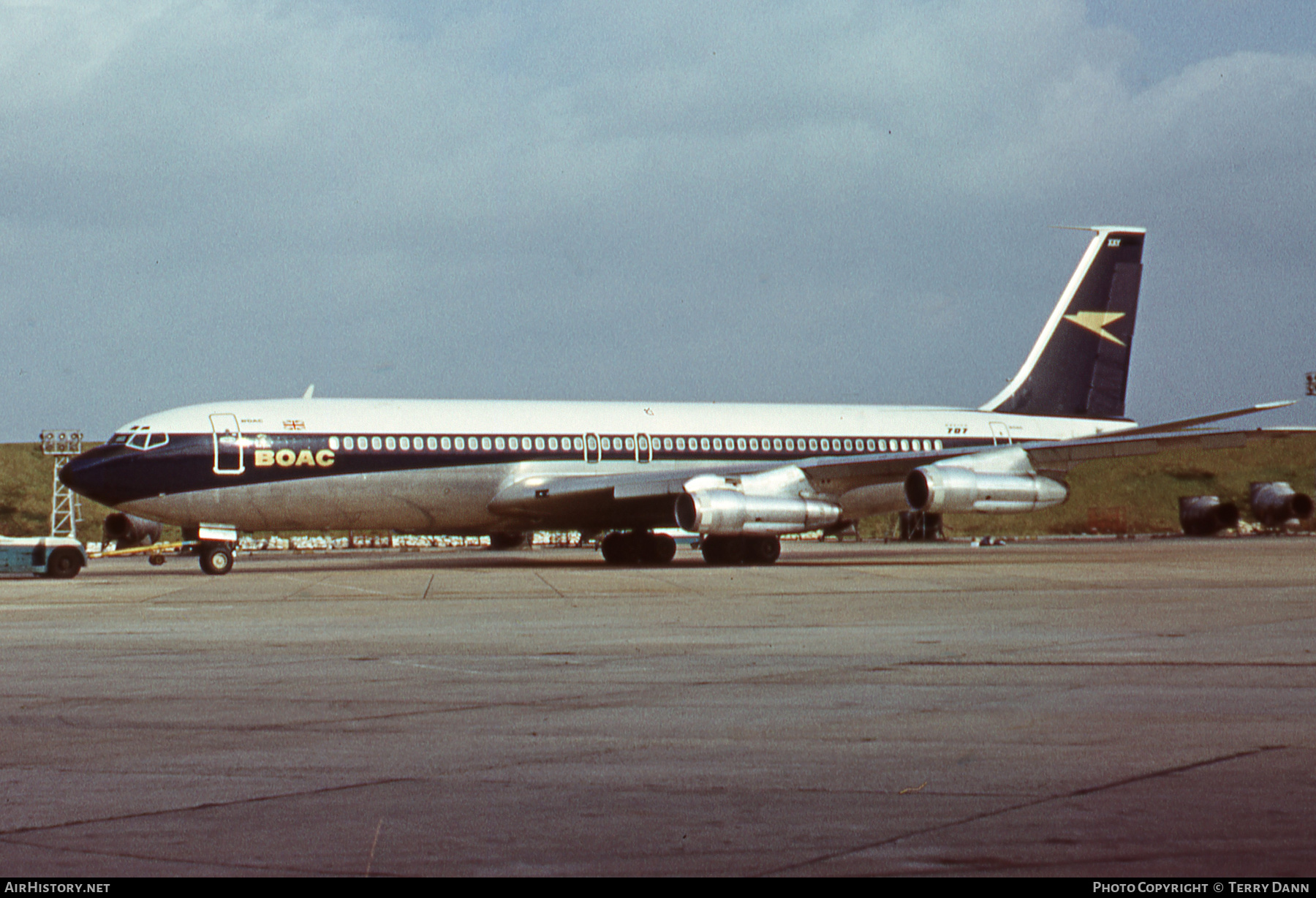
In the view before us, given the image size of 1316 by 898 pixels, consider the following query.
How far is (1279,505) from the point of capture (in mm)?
66750

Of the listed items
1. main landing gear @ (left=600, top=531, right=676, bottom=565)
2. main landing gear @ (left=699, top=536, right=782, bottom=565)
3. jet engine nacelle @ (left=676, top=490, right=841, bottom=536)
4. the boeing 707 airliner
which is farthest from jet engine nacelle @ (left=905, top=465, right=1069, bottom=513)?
main landing gear @ (left=600, top=531, right=676, bottom=565)

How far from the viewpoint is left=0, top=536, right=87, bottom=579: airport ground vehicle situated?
103 ft

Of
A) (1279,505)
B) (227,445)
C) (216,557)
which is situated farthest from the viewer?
(1279,505)

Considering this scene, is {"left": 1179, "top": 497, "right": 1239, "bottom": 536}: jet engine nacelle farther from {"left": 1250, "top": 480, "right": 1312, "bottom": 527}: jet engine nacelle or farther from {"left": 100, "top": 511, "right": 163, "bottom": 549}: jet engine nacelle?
{"left": 100, "top": 511, "right": 163, "bottom": 549}: jet engine nacelle

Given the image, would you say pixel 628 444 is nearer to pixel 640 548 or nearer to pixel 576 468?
pixel 576 468

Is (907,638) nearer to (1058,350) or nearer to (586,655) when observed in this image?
(586,655)

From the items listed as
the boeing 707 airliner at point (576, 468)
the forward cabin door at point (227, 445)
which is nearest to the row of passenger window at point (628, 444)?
the boeing 707 airliner at point (576, 468)

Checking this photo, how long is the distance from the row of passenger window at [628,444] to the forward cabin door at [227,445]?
75.2 inches

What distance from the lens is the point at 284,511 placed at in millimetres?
30875

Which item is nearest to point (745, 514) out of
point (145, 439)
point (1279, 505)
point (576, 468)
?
point (576, 468)

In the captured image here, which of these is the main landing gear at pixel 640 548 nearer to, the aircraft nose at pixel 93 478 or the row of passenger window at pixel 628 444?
the row of passenger window at pixel 628 444

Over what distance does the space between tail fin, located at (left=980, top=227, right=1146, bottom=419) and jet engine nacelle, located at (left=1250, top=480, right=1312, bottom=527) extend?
95.4ft

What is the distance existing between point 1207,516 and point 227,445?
162 ft
